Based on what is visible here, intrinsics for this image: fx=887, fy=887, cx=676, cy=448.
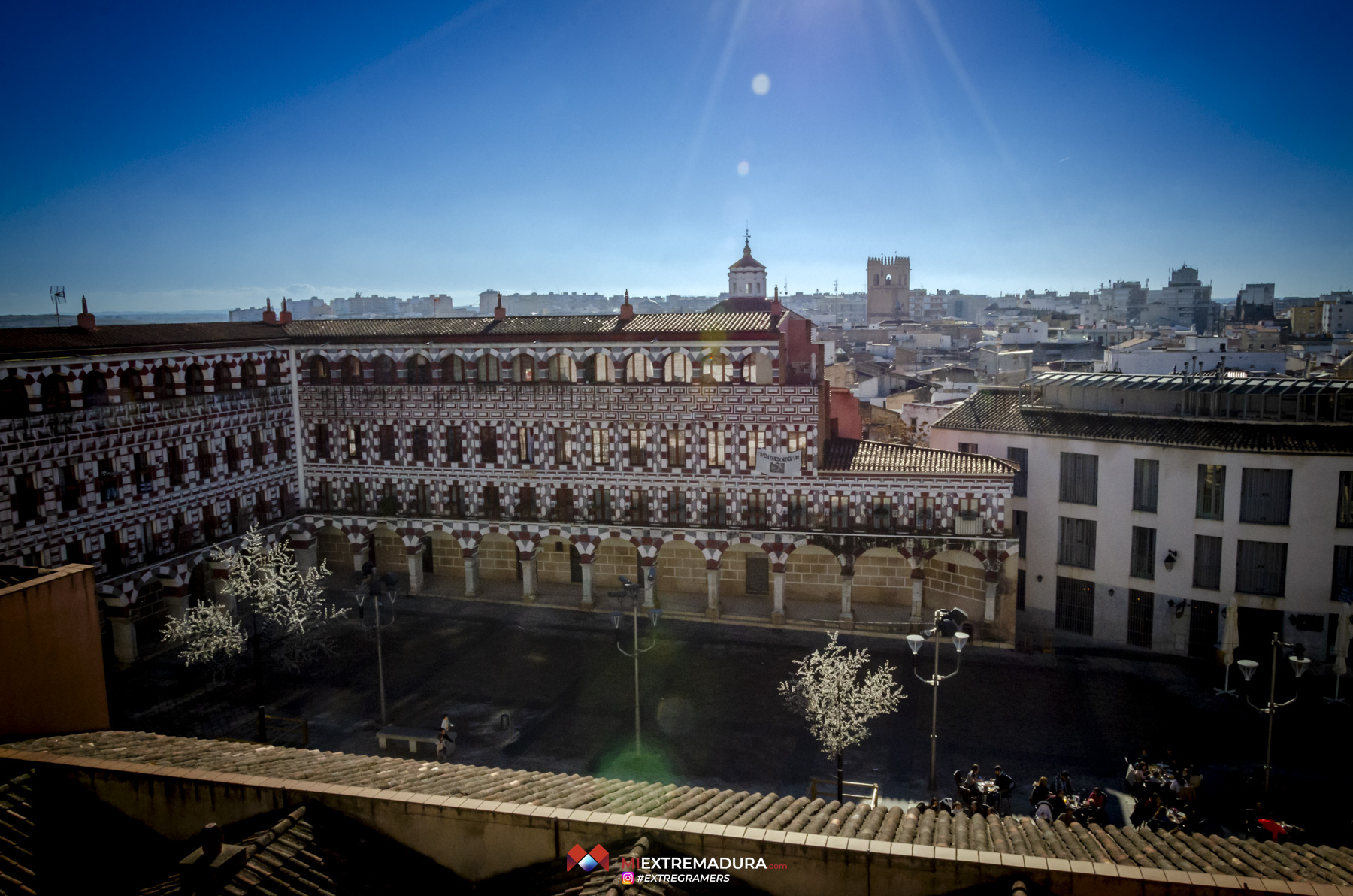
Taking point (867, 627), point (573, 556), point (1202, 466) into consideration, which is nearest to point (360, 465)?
point (573, 556)

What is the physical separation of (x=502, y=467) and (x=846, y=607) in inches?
698

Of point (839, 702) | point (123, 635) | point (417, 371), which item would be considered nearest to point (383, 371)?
point (417, 371)

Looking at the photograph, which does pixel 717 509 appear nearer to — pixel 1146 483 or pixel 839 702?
pixel 839 702

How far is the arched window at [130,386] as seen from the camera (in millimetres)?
36781

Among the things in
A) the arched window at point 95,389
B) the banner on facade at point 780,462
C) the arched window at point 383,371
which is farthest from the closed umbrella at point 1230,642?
the arched window at point 95,389

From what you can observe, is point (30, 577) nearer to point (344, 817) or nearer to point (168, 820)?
point (168, 820)

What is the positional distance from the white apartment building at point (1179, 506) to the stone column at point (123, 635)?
3708 cm

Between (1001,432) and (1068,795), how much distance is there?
1994 cm

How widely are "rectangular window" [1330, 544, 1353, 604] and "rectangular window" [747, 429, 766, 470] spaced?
2237 cm

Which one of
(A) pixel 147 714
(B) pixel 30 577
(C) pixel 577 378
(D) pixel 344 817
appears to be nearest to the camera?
(D) pixel 344 817

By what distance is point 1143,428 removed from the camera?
3753cm

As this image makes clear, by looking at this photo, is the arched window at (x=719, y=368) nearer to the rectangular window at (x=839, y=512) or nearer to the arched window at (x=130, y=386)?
the rectangular window at (x=839, y=512)

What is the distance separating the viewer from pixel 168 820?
14.2 m

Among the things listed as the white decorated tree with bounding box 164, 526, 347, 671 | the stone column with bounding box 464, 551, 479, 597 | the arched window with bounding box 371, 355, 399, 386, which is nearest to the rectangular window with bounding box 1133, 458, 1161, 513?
the stone column with bounding box 464, 551, 479, 597
